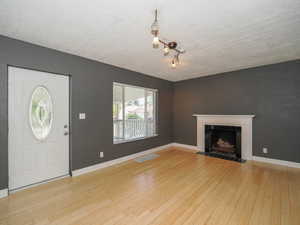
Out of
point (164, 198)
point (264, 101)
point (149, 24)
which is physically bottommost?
point (164, 198)

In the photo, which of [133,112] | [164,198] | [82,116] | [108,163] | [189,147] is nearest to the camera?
[164,198]

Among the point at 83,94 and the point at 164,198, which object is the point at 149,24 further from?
the point at 164,198

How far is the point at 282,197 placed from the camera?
2271mm

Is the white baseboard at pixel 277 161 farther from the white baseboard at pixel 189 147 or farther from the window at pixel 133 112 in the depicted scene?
the window at pixel 133 112

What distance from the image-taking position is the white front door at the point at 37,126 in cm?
243

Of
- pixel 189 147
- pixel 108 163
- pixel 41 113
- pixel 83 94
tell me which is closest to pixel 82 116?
pixel 83 94

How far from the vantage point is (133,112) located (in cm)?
451

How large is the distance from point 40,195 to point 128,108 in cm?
267

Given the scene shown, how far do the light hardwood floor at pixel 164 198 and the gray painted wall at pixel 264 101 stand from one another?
25.7 inches

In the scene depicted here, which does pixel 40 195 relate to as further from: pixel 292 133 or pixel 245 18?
pixel 292 133

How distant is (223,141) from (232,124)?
0.61 metres

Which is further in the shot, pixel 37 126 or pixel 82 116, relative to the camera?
pixel 82 116

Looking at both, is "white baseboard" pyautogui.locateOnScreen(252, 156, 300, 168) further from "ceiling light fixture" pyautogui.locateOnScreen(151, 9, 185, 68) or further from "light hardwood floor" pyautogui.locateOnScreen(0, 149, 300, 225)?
"ceiling light fixture" pyautogui.locateOnScreen(151, 9, 185, 68)

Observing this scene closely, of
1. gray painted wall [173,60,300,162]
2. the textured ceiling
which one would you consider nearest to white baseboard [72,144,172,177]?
gray painted wall [173,60,300,162]
